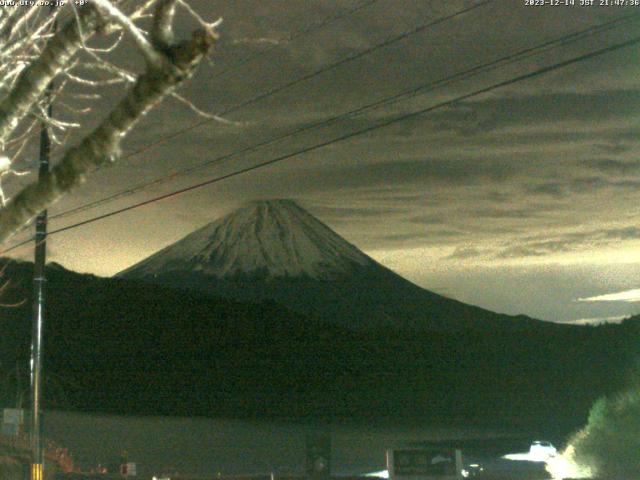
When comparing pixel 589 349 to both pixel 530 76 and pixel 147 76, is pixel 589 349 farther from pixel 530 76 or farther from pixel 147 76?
pixel 147 76

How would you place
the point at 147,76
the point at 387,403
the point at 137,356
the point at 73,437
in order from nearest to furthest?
the point at 147,76 → the point at 73,437 → the point at 387,403 → the point at 137,356

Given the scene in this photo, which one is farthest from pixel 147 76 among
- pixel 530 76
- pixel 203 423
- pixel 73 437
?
pixel 203 423

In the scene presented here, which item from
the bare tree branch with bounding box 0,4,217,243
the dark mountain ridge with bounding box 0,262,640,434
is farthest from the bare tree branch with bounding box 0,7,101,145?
the dark mountain ridge with bounding box 0,262,640,434

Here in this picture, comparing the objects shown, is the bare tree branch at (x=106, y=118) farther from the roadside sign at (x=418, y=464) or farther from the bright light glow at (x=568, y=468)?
the bright light glow at (x=568, y=468)

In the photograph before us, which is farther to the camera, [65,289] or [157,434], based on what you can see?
[65,289]

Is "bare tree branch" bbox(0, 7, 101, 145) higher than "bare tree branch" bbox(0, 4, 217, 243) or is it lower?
higher

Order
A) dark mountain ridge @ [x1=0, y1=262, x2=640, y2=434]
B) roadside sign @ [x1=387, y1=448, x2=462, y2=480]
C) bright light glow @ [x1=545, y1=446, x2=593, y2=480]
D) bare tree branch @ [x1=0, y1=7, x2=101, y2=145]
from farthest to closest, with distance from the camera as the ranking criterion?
1. dark mountain ridge @ [x1=0, y1=262, x2=640, y2=434]
2. bright light glow @ [x1=545, y1=446, x2=593, y2=480]
3. roadside sign @ [x1=387, y1=448, x2=462, y2=480]
4. bare tree branch @ [x1=0, y1=7, x2=101, y2=145]

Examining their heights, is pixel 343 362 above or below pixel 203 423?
above

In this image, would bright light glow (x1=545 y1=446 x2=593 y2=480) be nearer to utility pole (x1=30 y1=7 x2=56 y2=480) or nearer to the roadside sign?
the roadside sign

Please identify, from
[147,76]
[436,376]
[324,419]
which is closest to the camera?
[147,76]

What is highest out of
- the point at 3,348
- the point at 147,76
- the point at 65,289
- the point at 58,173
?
the point at 65,289
